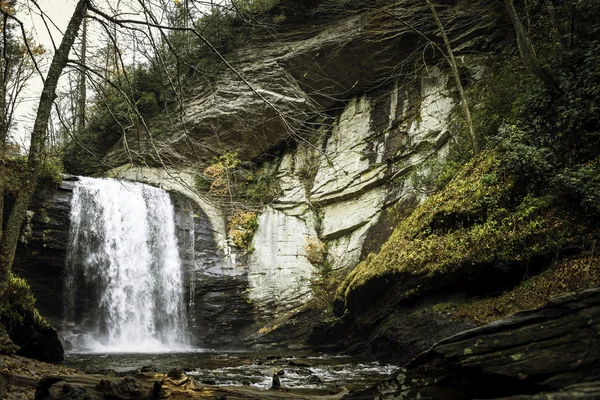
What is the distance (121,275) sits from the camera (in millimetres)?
12648

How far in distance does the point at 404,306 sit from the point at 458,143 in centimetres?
496

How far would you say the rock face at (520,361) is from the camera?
6.10 feet

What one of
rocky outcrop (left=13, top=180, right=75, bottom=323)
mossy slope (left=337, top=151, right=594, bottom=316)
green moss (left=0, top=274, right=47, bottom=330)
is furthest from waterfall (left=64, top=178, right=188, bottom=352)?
mossy slope (left=337, top=151, right=594, bottom=316)

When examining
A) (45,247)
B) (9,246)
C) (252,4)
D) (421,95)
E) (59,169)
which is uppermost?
(252,4)

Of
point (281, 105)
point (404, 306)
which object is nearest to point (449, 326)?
point (404, 306)

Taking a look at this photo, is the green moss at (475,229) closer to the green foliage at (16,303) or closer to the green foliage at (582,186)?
the green foliage at (582,186)

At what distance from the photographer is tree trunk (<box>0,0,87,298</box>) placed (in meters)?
4.04

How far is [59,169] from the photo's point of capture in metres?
13.1

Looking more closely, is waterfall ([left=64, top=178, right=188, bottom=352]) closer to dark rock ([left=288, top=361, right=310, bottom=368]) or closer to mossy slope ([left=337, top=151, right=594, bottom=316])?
dark rock ([left=288, top=361, right=310, bottom=368])

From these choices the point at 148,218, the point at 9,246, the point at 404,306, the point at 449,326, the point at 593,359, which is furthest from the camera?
the point at 148,218

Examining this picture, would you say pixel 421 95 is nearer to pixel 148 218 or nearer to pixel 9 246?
pixel 148 218

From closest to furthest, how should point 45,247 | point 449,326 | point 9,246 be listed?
point 9,246, point 449,326, point 45,247

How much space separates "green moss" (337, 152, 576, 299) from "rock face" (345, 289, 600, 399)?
3.98 meters

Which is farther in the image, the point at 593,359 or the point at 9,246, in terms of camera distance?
the point at 9,246
